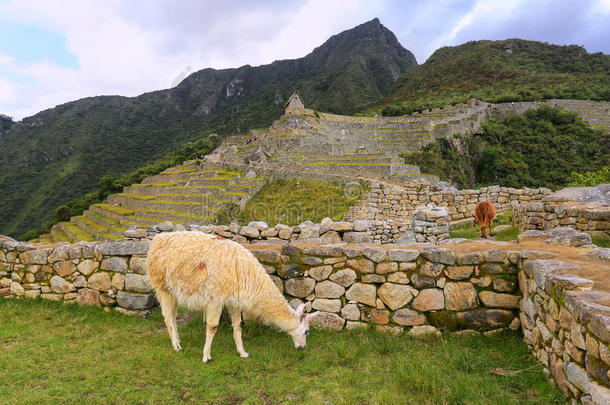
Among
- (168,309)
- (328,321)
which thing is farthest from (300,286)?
(168,309)

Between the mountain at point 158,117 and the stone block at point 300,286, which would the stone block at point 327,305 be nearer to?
the stone block at point 300,286

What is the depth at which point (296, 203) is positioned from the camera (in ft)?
60.2

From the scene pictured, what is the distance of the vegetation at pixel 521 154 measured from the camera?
28.1m

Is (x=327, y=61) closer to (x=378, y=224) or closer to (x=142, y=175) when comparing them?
(x=142, y=175)

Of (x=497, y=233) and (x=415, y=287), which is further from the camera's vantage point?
(x=497, y=233)

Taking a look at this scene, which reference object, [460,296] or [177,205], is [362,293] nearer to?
[460,296]

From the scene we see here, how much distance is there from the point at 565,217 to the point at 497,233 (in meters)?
2.60

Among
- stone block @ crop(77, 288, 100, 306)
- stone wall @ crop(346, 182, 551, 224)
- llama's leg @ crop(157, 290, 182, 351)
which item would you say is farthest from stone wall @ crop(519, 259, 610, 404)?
stone wall @ crop(346, 182, 551, 224)

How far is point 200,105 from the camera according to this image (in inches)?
5443

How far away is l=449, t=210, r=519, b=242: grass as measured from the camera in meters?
8.50

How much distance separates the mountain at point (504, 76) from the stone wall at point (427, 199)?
130 feet

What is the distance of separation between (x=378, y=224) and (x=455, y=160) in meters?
23.1

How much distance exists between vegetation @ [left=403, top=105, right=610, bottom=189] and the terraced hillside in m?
14.7

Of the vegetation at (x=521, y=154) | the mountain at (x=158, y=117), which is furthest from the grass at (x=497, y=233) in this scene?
the mountain at (x=158, y=117)
